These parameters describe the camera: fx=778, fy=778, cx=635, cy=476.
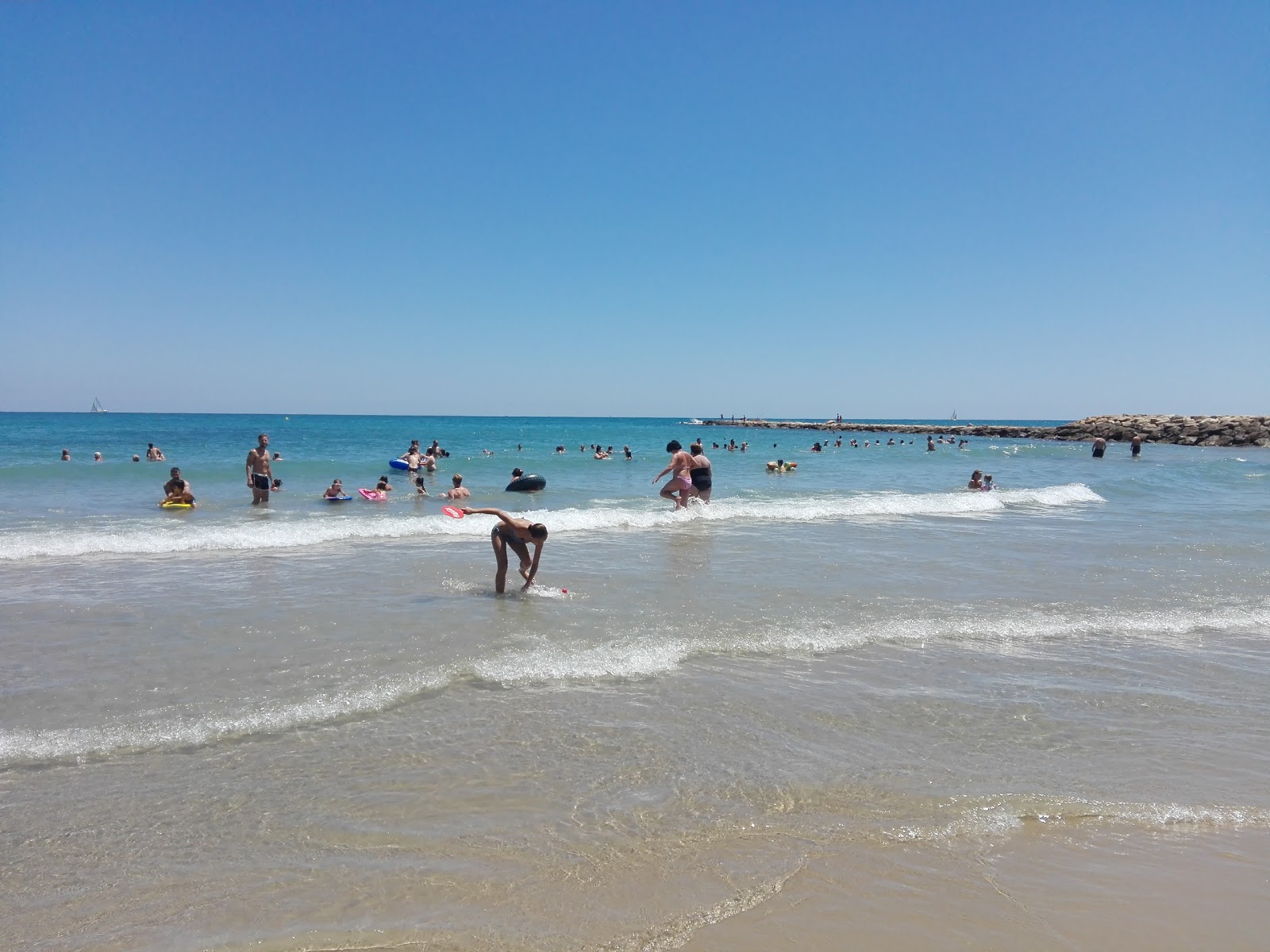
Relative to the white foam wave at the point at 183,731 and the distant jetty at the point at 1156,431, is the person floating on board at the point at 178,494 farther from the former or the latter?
the distant jetty at the point at 1156,431

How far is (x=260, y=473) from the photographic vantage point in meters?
18.0

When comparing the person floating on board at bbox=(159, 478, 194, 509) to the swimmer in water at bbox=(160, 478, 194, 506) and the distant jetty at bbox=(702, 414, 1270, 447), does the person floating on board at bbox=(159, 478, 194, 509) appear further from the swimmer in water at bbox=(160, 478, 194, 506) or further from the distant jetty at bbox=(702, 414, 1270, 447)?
the distant jetty at bbox=(702, 414, 1270, 447)

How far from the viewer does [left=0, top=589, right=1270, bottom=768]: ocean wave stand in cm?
473

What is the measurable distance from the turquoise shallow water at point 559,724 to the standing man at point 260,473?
5.67 m

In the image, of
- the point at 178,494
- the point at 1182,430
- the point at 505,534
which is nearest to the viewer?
the point at 505,534

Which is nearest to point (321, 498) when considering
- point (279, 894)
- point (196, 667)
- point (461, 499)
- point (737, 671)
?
point (461, 499)

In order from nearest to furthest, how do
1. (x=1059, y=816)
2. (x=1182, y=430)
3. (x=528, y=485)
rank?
1. (x=1059, y=816)
2. (x=528, y=485)
3. (x=1182, y=430)

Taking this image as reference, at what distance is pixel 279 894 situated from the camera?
Result: 323 centimetres

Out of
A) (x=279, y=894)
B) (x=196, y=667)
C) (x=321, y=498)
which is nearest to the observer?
(x=279, y=894)

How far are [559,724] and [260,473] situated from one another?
50.8 feet

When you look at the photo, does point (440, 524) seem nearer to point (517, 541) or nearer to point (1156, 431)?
point (517, 541)

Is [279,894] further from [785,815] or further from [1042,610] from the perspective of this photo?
[1042,610]

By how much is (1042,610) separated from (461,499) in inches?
610

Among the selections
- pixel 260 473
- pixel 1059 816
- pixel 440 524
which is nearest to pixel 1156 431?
pixel 440 524
